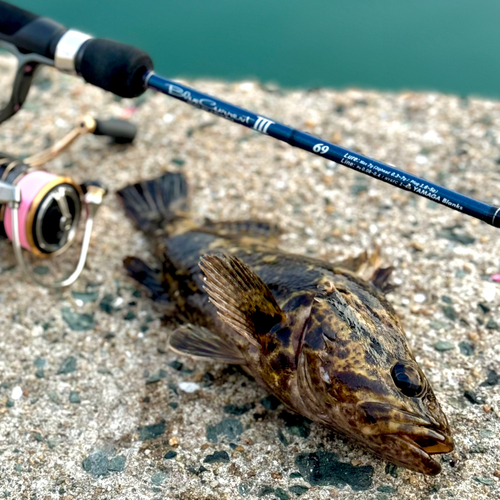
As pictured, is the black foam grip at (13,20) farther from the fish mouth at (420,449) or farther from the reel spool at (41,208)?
the fish mouth at (420,449)

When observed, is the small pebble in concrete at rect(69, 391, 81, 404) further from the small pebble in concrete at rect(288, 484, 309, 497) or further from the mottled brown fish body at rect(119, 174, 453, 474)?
the small pebble in concrete at rect(288, 484, 309, 497)

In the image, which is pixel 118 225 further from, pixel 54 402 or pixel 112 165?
pixel 54 402

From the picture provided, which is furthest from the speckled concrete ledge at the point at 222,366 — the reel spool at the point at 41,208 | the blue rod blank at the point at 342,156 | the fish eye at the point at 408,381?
the blue rod blank at the point at 342,156

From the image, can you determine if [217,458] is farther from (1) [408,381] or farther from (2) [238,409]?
(1) [408,381]

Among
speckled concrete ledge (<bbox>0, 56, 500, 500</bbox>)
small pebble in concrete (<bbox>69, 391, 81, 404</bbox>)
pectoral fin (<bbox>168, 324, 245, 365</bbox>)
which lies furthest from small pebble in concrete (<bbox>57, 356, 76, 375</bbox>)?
pectoral fin (<bbox>168, 324, 245, 365</bbox>)

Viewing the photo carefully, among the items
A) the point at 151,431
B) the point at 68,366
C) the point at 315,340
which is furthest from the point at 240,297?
the point at 68,366

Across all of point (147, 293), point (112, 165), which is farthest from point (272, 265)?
point (112, 165)
